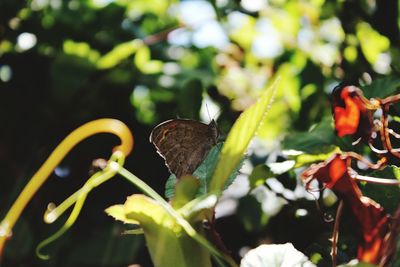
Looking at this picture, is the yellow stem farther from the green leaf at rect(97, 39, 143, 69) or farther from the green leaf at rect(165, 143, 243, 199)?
the green leaf at rect(97, 39, 143, 69)

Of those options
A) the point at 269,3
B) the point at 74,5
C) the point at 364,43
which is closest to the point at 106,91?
the point at 74,5

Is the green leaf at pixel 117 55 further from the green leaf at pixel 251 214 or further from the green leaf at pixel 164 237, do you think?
the green leaf at pixel 164 237

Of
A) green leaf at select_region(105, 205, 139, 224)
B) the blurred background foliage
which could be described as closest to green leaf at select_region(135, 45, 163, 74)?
the blurred background foliage

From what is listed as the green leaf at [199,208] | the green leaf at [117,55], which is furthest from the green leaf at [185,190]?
the green leaf at [117,55]

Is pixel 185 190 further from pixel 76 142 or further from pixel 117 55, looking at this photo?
pixel 117 55

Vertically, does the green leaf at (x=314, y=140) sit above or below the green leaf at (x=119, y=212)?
below

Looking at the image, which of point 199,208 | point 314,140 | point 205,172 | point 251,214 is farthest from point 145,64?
point 199,208

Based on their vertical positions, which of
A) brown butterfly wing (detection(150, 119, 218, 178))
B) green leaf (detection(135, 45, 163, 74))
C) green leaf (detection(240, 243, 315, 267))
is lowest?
green leaf (detection(135, 45, 163, 74))

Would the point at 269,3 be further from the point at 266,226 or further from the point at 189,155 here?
the point at 189,155
